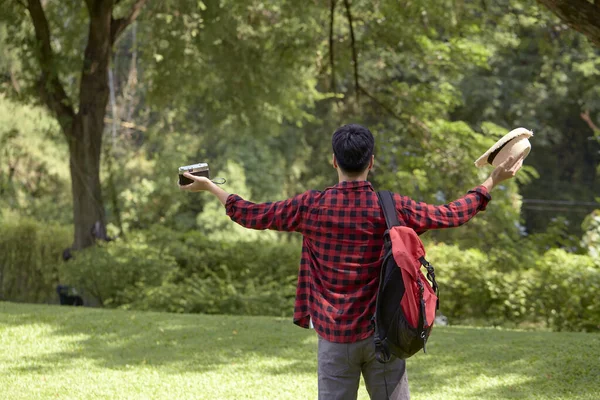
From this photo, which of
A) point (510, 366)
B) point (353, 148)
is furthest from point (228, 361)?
point (353, 148)

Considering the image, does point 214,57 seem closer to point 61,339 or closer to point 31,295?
point 31,295

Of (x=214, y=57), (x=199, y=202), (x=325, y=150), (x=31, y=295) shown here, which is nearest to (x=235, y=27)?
(x=214, y=57)

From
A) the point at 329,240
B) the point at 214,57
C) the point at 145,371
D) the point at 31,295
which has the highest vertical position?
the point at 214,57

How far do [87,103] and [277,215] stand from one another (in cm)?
1103

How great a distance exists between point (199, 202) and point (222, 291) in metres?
18.1

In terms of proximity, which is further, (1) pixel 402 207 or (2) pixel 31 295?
(2) pixel 31 295

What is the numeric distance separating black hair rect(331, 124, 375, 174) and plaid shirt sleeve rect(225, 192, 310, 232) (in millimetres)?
219

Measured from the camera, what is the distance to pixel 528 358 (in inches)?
295

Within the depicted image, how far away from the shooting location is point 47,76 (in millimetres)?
13641

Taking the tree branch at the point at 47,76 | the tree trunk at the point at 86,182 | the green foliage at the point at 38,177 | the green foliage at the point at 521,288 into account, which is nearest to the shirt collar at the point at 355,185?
the green foliage at the point at 521,288

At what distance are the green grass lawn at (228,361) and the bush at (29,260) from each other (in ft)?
19.5

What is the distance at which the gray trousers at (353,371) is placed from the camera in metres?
3.33

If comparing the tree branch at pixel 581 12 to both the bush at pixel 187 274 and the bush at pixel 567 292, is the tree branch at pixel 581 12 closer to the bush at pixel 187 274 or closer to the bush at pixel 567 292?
the bush at pixel 567 292

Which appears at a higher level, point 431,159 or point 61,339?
point 431,159
